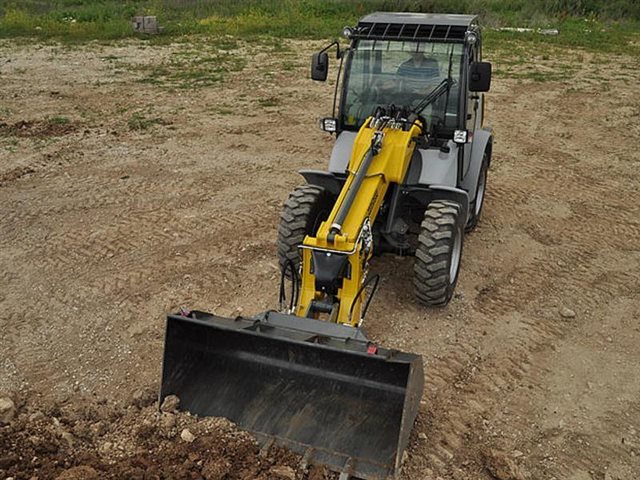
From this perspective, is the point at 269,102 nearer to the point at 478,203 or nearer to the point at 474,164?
the point at 478,203

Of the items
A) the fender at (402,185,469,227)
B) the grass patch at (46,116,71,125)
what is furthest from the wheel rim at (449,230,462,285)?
A: the grass patch at (46,116,71,125)

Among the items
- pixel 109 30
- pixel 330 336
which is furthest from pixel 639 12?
pixel 330 336

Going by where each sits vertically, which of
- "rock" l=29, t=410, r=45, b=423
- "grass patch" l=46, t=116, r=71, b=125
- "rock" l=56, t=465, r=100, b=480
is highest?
"grass patch" l=46, t=116, r=71, b=125

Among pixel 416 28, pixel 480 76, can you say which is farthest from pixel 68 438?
pixel 416 28

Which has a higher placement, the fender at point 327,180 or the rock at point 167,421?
the fender at point 327,180

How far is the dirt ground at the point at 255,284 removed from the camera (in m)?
4.20

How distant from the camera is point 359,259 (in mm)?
4676

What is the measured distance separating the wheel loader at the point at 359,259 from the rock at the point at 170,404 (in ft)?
→ 0.18

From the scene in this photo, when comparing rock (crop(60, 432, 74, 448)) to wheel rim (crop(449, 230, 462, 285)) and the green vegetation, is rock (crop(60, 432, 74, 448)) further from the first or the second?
the green vegetation

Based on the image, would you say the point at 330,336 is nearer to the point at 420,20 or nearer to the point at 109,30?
Result: the point at 420,20

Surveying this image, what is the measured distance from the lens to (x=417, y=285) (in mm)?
5496

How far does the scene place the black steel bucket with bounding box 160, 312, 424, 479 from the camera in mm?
3887

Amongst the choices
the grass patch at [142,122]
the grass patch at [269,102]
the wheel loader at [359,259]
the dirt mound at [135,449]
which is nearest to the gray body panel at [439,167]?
the wheel loader at [359,259]

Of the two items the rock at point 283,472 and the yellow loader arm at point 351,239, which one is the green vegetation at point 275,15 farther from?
the rock at point 283,472
